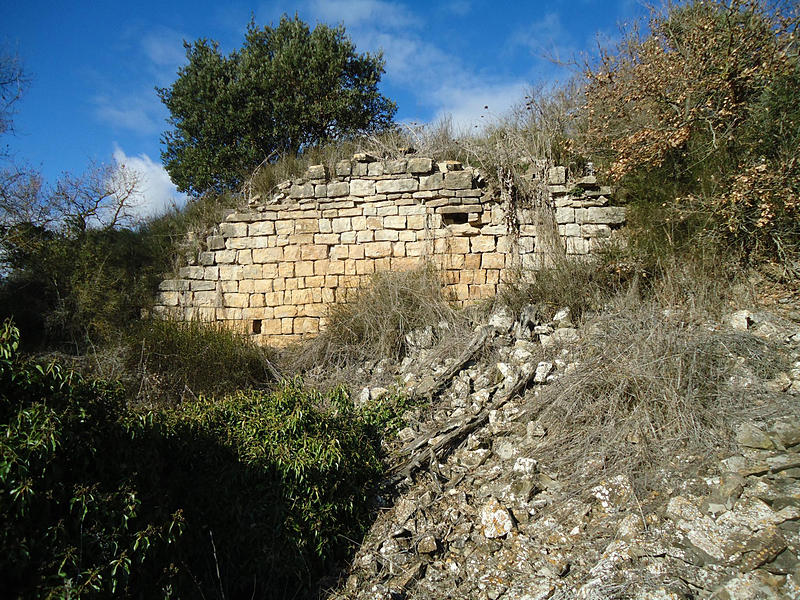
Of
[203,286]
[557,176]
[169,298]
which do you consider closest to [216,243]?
[203,286]

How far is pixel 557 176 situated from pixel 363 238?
2962mm

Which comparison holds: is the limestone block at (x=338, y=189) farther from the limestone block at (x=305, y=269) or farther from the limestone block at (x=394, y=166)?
the limestone block at (x=305, y=269)

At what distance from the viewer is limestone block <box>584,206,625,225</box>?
693 centimetres

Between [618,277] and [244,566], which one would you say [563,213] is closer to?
[618,277]

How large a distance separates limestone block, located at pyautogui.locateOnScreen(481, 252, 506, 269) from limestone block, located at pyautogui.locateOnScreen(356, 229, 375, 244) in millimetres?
1682

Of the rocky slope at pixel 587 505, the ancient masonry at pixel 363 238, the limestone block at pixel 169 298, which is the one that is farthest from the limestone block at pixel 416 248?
the limestone block at pixel 169 298

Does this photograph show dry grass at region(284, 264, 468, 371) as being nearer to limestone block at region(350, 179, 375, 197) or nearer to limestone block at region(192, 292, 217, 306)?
limestone block at region(350, 179, 375, 197)

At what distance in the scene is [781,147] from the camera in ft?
18.0

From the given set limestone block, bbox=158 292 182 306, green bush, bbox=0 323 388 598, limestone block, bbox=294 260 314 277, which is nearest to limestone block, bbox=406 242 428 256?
limestone block, bbox=294 260 314 277

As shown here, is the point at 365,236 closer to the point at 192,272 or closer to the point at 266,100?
the point at 192,272

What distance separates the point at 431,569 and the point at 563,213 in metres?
5.26

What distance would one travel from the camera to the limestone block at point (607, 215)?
6930 millimetres

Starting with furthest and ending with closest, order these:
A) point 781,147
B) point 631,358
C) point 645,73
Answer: point 645,73 → point 781,147 → point 631,358

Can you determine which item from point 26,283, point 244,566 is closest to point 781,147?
point 244,566
